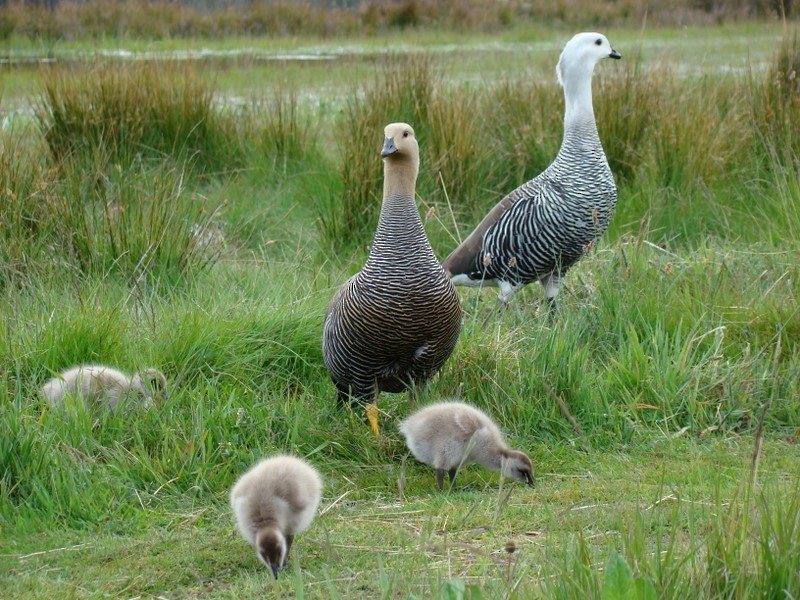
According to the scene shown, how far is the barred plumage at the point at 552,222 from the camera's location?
21.9ft

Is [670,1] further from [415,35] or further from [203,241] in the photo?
[203,241]

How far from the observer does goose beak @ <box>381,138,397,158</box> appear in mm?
5109

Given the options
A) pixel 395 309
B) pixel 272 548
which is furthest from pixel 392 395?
pixel 272 548

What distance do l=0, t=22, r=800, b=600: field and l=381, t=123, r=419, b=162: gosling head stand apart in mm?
1016

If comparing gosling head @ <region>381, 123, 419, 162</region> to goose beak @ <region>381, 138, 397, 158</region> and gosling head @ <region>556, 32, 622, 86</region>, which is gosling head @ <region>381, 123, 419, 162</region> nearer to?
goose beak @ <region>381, 138, 397, 158</region>

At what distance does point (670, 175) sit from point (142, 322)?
178 inches

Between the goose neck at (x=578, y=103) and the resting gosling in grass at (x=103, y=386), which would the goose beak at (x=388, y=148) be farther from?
the goose neck at (x=578, y=103)

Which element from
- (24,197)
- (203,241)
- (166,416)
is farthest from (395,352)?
(24,197)

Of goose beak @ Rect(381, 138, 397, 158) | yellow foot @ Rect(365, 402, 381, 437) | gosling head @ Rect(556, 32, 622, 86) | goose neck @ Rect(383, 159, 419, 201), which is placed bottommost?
yellow foot @ Rect(365, 402, 381, 437)

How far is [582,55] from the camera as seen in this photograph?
23.5 feet

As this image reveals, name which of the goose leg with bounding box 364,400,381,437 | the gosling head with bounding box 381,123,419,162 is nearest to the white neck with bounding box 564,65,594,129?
the gosling head with bounding box 381,123,419,162

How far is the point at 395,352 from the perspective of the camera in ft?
16.5

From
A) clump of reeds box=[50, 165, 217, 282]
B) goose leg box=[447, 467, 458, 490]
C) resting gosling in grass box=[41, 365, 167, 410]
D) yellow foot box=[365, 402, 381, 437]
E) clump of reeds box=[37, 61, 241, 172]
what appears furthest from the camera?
clump of reeds box=[37, 61, 241, 172]

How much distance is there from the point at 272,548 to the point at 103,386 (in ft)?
4.95
